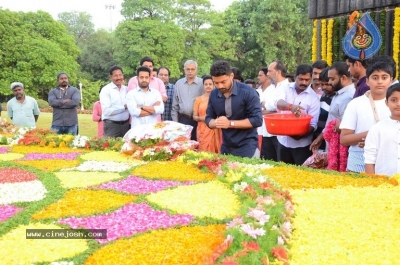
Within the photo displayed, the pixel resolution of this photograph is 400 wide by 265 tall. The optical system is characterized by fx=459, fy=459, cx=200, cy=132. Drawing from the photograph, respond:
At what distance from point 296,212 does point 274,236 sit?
638 mm

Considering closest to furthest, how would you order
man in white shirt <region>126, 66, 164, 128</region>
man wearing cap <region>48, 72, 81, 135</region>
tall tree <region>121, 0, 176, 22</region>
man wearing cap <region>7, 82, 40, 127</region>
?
1. man in white shirt <region>126, 66, 164, 128</region>
2. man wearing cap <region>48, 72, 81, 135</region>
3. man wearing cap <region>7, 82, 40, 127</region>
4. tall tree <region>121, 0, 176, 22</region>

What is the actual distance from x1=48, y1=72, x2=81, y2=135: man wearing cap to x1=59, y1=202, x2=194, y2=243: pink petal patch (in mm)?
6300

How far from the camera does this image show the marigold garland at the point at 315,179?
379 cm

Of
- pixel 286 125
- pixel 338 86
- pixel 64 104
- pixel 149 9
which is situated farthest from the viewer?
pixel 149 9

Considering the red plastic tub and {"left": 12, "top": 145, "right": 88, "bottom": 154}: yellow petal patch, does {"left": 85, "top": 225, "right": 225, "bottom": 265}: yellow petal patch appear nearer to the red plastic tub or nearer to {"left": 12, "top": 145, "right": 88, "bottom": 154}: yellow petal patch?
the red plastic tub

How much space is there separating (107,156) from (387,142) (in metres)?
3.21

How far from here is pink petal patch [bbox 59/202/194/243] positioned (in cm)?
287

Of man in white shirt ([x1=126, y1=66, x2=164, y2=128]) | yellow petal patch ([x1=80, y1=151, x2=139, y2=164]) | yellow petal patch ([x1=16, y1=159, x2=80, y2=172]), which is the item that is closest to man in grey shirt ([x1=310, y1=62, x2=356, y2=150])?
yellow petal patch ([x1=80, y1=151, x2=139, y2=164])

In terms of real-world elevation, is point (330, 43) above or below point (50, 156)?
above

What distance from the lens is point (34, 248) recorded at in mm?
2564

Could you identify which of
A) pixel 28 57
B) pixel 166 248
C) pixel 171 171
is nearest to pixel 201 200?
pixel 166 248

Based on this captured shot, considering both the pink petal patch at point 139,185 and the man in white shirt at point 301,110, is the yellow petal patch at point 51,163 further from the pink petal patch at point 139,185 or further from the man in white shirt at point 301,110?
the man in white shirt at point 301,110

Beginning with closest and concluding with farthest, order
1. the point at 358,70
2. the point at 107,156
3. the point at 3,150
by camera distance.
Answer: the point at 358,70 → the point at 107,156 → the point at 3,150

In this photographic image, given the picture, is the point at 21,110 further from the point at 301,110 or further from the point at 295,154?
the point at 301,110
